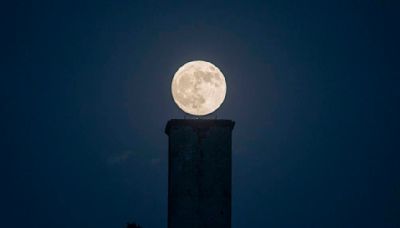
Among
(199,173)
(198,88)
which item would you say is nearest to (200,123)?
(198,88)

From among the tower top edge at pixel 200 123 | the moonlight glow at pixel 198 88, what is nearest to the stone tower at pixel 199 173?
the tower top edge at pixel 200 123

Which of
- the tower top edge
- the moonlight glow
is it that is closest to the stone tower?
the tower top edge

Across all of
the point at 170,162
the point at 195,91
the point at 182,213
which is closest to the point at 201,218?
the point at 182,213

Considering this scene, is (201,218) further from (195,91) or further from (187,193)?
(195,91)

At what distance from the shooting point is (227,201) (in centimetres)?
2875

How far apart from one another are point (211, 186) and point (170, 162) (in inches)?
89.2

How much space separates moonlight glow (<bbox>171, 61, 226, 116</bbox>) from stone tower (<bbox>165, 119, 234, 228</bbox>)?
0.86 meters

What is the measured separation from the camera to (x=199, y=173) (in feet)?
94.8

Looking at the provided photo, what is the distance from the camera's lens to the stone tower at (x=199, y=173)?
93.5ft

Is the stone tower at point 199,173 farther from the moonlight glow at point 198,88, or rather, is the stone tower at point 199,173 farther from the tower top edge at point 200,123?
the moonlight glow at point 198,88

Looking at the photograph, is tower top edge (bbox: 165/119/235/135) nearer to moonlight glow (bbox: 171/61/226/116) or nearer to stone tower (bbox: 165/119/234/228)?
stone tower (bbox: 165/119/234/228)

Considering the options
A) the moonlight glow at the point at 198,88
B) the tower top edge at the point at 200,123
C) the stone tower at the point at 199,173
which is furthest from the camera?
the tower top edge at the point at 200,123

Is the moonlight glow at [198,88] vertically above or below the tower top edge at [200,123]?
above

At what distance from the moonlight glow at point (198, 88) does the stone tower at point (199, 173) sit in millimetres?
856
